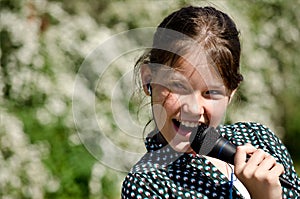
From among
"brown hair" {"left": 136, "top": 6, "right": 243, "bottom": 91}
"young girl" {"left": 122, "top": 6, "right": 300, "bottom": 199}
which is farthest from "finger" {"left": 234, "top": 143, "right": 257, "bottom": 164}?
"brown hair" {"left": 136, "top": 6, "right": 243, "bottom": 91}

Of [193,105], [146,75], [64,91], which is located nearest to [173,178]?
[193,105]

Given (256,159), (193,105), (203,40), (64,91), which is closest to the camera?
(256,159)

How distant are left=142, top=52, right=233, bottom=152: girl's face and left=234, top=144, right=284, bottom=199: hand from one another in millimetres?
152

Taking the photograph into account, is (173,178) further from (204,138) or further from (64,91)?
(64,91)

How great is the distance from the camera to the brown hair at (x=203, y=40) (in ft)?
6.23

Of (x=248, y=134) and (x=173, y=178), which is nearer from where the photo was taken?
(x=173, y=178)

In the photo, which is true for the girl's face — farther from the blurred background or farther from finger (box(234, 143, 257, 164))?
the blurred background

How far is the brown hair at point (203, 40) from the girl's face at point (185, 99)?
0.04 metres

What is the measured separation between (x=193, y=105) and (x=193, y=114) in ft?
0.08

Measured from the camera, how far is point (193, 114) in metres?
1.76

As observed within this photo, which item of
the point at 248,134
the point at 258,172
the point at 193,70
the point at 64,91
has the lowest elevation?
the point at 64,91

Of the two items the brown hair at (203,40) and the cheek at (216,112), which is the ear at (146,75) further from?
the cheek at (216,112)

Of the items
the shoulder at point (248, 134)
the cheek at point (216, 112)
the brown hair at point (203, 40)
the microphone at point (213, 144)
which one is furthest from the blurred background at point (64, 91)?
the microphone at point (213, 144)

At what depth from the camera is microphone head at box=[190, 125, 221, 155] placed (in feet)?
5.66
